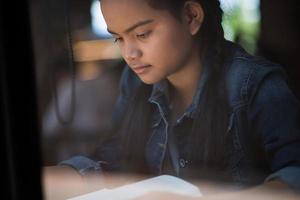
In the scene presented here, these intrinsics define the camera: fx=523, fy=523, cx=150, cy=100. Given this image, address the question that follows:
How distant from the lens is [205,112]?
1.78 meters

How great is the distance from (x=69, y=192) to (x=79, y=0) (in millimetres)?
765

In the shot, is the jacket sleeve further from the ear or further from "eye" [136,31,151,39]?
"eye" [136,31,151,39]

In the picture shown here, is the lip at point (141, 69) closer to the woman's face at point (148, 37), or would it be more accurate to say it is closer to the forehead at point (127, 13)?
the woman's face at point (148, 37)

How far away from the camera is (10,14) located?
2082 mm

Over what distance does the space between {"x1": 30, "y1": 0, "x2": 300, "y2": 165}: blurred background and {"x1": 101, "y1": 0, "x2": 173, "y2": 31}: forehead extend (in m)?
0.04

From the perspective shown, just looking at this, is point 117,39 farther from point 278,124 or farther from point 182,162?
point 278,124

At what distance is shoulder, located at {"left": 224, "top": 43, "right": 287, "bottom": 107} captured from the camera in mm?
1646

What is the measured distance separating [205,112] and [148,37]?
32cm

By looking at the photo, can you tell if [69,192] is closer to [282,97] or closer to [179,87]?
[179,87]

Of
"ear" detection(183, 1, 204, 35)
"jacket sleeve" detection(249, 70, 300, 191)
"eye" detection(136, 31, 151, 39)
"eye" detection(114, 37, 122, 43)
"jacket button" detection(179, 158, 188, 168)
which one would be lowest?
"jacket button" detection(179, 158, 188, 168)

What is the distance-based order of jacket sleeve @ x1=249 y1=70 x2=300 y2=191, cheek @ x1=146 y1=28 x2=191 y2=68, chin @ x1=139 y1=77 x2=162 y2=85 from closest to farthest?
jacket sleeve @ x1=249 y1=70 x2=300 y2=191
cheek @ x1=146 y1=28 x2=191 y2=68
chin @ x1=139 y1=77 x2=162 y2=85

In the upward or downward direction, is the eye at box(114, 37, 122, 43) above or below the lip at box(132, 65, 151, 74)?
above

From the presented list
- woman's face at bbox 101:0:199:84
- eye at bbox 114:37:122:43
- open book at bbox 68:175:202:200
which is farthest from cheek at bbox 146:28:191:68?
open book at bbox 68:175:202:200

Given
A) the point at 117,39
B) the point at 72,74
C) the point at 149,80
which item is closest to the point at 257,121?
the point at 149,80
